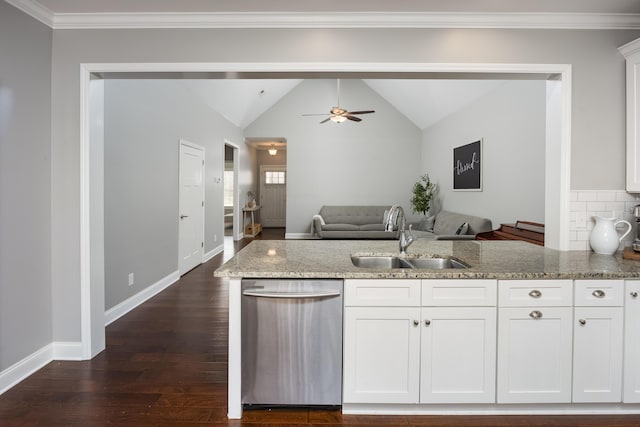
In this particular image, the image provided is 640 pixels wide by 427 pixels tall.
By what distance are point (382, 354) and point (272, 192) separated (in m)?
10.4

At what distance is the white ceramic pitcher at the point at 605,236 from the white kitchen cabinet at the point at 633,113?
291mm

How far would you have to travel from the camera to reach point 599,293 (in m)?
1.94

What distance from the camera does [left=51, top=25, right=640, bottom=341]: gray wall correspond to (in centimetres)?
258

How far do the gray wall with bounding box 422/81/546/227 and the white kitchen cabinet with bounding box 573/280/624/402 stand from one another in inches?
90.6

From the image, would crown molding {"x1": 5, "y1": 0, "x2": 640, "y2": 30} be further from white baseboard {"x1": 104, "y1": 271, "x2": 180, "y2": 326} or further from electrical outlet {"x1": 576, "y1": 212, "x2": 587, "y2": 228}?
white baseboard {"x1": 104, "y1": 271, "x2": 180, "y2": 326}

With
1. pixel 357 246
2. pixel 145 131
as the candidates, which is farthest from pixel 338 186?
pixel 357 246

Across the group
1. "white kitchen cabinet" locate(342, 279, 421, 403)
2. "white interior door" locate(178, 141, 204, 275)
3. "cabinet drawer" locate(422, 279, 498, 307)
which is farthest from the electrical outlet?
"white interior door" locate(178, 141, 204, 275)

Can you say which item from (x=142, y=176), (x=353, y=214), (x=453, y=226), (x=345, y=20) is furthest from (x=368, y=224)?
(x=345, y=20)

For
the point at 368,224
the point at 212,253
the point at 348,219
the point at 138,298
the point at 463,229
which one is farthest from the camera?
the point at 348,219

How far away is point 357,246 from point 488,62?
5.22 feet

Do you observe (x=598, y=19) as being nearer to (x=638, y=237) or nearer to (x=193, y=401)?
(x=638, y=237)

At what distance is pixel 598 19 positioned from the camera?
2561 mm

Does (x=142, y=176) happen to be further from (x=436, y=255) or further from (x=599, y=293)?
(x=599, y=293)

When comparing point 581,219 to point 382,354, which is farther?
point 581,219
